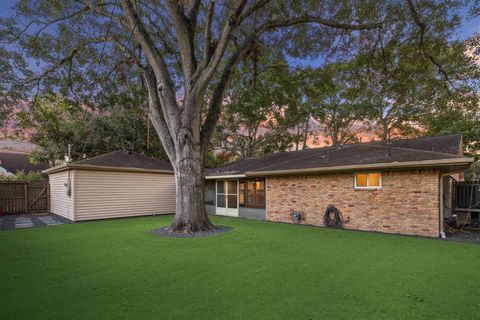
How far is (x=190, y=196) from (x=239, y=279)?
4691 mm

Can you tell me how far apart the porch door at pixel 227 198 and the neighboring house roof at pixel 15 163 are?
26358 mm

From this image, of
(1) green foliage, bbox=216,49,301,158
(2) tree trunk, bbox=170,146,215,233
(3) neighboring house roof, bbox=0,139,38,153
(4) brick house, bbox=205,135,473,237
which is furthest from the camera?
(3) neighboring house roof, bbox=0,139,38,153

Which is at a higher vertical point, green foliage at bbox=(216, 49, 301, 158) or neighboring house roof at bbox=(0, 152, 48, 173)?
green foliage at bbox=(216, 49, 301, 158)

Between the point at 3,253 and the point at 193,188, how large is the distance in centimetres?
469

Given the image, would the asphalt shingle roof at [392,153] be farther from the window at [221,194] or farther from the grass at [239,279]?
the window at [221,194]

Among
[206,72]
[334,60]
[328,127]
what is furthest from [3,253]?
[328,127]

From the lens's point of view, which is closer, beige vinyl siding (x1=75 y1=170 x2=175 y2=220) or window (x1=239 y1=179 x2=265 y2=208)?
beige vinyl siding (x1=75 y1=170 x2=175 y2=220)

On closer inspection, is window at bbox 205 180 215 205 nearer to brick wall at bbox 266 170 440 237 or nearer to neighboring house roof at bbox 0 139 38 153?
brick wall at bbox 266 170 440 237

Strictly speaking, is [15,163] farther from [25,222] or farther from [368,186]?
[368,186]

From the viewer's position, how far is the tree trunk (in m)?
8.38

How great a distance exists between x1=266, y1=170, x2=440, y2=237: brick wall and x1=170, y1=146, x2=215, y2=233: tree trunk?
381 cm

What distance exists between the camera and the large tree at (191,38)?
8.44 m

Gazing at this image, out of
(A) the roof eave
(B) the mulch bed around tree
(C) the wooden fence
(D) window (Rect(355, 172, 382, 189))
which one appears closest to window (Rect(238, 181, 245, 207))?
(A) the roof eave

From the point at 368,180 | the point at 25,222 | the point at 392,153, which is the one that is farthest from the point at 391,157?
the point at 25,222
